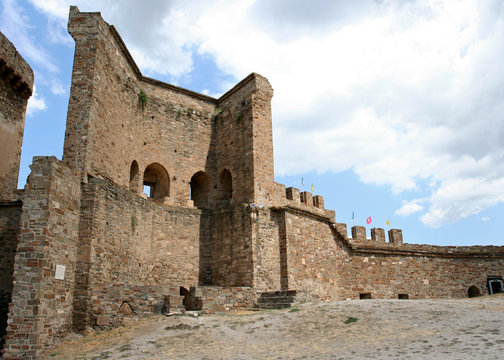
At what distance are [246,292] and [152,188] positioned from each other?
5.98 metres

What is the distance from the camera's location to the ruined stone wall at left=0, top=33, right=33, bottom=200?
1472cm

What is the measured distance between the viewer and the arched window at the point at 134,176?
1554cm

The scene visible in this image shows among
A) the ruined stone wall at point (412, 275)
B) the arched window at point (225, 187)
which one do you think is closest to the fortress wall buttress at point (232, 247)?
the arched window at point (225, 187)

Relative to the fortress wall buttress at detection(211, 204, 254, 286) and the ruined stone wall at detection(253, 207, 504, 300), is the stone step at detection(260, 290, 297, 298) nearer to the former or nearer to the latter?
the ruined stone wall at detection(253, 207, 504, 300)

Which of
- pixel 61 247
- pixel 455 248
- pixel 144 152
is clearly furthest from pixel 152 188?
pixel 455 248

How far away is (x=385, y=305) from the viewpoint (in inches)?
420

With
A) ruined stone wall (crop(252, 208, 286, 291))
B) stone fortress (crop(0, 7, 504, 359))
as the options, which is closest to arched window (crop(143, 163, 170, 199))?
stone fortress (crop(0, 7, 504, 359))

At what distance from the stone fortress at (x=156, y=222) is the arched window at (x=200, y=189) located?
0.22 ft

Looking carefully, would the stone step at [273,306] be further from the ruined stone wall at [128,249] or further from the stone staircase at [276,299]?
the ruined stone wall at [128,249]

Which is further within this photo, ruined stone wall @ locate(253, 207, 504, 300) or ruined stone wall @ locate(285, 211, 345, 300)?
ruined stone wall @ locate(285, 211, 345, 300)

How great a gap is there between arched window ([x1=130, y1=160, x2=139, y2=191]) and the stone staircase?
581 cm

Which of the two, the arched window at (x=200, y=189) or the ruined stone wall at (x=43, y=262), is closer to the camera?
the ruined stone wall at (x=43, y=262)

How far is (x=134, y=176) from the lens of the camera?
1570 cm

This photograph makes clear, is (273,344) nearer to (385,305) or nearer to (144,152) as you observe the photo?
(385,305)
